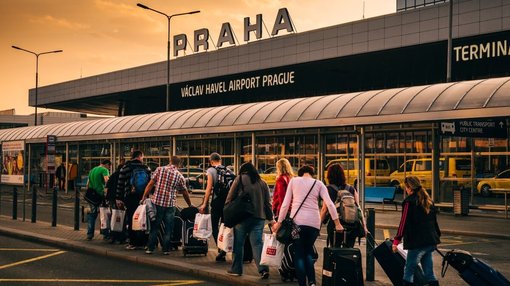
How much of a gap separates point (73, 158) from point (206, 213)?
35.3 m

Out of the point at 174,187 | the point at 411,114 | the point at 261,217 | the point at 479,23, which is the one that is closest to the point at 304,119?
the point at 411,114

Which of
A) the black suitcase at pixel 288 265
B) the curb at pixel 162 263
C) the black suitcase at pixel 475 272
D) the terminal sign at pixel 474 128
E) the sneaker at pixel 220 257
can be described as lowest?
the curb at pixel 162 263

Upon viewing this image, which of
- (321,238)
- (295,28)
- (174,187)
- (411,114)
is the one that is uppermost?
(295,28)

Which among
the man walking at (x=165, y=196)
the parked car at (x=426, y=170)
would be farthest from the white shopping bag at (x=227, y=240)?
the parked car at (x=426, y=170)

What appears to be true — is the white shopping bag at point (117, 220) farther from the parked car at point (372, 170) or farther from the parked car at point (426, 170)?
the parked car at point (426, 170)

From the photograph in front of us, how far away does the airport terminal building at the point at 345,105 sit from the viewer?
24375mm

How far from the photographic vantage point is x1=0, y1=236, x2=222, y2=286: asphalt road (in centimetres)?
996

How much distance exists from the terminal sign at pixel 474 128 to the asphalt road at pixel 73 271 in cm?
1075

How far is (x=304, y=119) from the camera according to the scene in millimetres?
27844

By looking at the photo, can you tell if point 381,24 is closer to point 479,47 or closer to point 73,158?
point 479,47

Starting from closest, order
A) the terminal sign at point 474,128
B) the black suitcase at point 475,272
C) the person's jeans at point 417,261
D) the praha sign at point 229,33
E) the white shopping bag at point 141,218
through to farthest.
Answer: the black suitcase at point 475,272, the person's jeans at point 417,261, the white shopping bag at point 141,218, the terminal sign at point 474,128, the praha sign at point 229,33

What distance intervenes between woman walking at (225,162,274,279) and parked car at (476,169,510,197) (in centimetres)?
1654

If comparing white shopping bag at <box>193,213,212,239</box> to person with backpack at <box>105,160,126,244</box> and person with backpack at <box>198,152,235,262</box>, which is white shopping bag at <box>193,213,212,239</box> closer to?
person with backpack at <box>198,152,235,262</box>

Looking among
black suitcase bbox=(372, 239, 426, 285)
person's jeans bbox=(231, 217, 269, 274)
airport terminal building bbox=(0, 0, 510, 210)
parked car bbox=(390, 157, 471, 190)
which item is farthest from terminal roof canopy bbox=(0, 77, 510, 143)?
black suitcase bbox=(372, 239, 426, 285)
